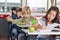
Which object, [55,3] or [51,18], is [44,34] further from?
[55,3]

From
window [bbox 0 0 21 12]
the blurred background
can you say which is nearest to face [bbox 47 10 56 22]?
the blurred background

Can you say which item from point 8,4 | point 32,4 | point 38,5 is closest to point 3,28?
point 8,4

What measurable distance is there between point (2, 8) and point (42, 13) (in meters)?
1.45

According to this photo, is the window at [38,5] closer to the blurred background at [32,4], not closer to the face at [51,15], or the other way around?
the blurred background at [32,4]

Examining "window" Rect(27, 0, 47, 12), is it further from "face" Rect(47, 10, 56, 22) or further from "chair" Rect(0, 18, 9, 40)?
"face" Rect(47, 10, 56, 22)

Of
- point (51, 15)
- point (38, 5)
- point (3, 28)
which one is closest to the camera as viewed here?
point (51, 15)

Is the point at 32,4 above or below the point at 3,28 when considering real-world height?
above

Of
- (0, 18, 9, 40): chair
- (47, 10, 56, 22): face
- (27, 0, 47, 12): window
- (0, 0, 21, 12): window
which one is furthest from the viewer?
(27, 0, 47, 12): window

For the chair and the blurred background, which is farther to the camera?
the blurred background

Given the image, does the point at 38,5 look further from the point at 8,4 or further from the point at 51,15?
the point at 51,15

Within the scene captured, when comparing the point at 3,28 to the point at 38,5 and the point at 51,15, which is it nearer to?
the point at 38,5

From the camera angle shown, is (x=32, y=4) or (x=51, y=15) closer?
(x=51, y=15)

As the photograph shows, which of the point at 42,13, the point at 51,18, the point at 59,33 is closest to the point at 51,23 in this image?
the point at 51,18

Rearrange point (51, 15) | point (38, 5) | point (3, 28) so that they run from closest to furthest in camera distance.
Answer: point (51, 15) < point (3, 28) < point (38, 5)
